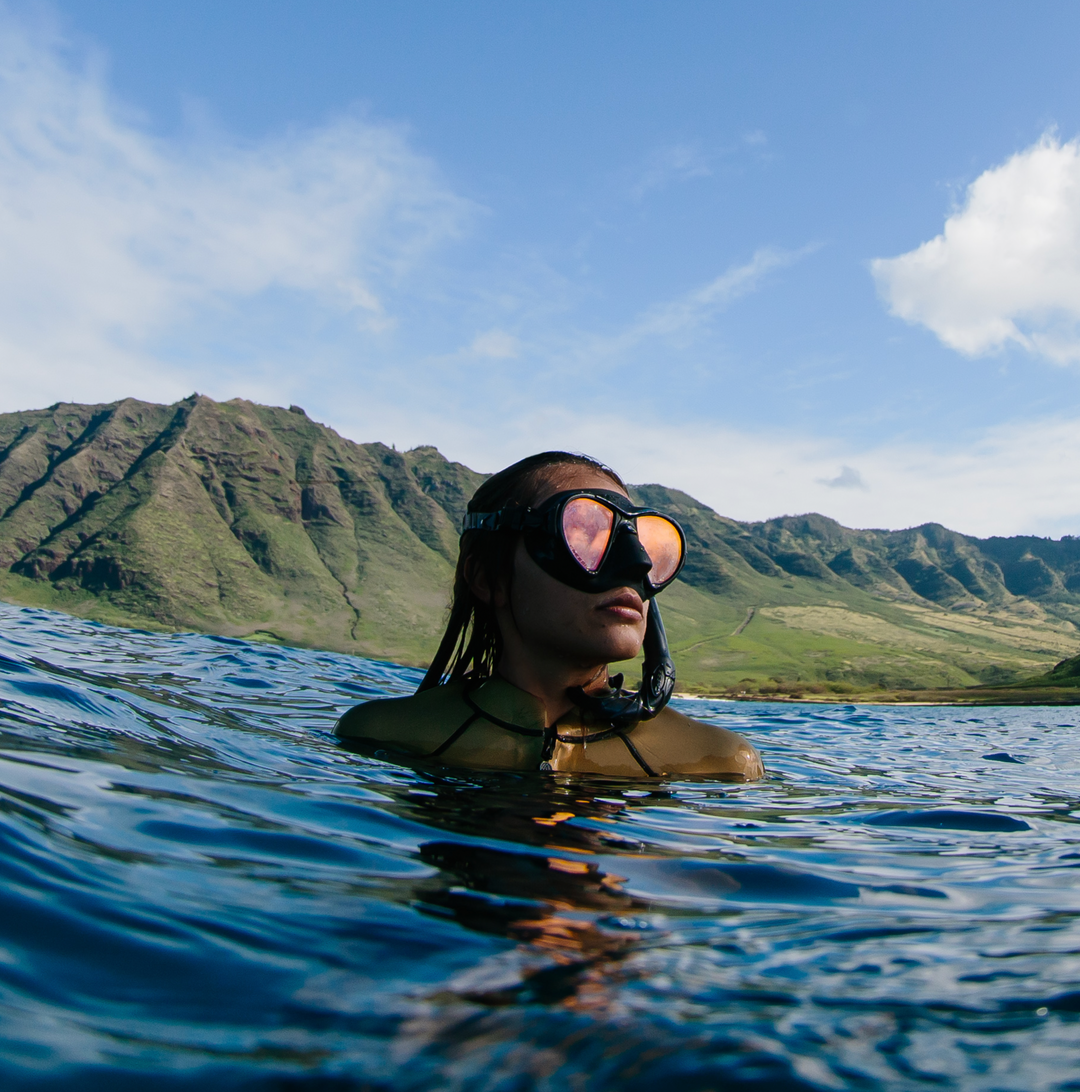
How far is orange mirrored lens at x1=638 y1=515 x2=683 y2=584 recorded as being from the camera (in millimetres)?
4770

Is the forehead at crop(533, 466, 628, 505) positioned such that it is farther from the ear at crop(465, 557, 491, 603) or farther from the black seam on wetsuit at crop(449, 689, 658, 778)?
the black seam on wetsuit at crop(449, 689, 658, 778)

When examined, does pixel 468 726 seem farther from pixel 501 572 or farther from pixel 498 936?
pixel 498 936

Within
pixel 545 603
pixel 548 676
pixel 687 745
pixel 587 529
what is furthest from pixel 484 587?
pixel 687 745

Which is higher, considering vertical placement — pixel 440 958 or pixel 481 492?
pixel 481 492

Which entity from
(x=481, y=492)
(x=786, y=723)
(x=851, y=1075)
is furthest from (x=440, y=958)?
(x=786, y=723)

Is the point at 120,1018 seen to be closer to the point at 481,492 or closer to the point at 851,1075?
the point at 851,1075

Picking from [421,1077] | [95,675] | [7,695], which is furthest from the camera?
[95,675]

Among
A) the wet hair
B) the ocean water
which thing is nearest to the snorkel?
the wet hair

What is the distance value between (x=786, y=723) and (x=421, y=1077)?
17.3 metres

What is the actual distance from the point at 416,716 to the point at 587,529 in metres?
1.46

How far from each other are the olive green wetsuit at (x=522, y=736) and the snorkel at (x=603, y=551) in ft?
0.44

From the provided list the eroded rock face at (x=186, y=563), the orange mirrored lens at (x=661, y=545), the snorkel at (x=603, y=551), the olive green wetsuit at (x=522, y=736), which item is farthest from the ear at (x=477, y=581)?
the eroded rock face at (x=186, y=563)

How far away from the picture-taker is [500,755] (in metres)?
4.43

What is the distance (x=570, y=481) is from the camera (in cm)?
473
